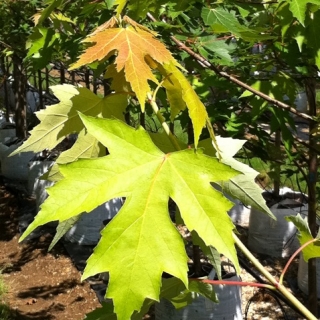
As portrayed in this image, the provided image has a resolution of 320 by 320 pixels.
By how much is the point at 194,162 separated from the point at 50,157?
4.62m

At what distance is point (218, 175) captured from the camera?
65 centimetres

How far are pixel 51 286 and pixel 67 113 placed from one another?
3208mm

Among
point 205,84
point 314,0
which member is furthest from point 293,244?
point 314,0

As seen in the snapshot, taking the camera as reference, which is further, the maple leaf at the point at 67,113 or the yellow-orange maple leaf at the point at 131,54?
the maple leaf at the point at 67,113

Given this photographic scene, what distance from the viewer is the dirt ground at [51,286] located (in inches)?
132

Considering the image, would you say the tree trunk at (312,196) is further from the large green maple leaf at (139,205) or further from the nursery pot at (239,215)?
the large green maple leaf at (139,205)

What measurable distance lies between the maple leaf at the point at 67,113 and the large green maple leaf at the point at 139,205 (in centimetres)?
15

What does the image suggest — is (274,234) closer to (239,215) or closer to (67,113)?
(239,215)

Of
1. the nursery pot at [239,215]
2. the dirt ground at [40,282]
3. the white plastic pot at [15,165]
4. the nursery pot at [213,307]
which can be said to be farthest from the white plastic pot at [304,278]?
the white plastic pot at [15,165]

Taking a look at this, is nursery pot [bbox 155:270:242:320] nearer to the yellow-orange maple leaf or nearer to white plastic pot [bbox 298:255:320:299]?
white plastic pot [bbox 298:255:320:299]

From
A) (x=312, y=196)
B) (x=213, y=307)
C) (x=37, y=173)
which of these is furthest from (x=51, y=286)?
(x=312, y=196)

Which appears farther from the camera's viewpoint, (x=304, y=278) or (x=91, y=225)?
(x=91, y=225)

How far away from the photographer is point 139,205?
627 millimetres

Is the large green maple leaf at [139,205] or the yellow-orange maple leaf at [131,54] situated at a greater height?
the yellow-orange maple leaf at [131,54]
